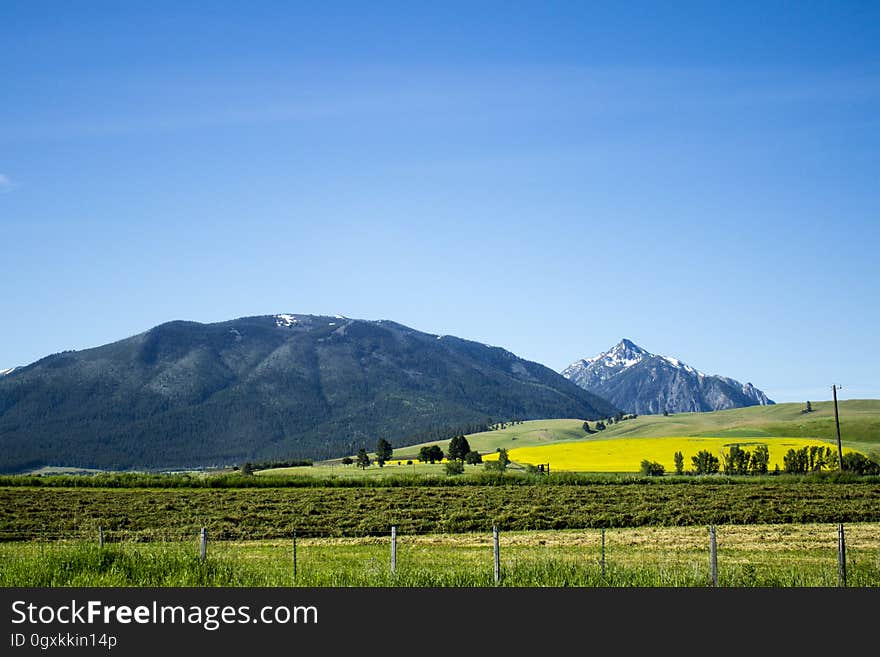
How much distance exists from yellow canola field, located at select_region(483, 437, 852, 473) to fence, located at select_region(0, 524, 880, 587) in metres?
77.1

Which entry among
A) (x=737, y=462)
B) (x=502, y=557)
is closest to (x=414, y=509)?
(x=502, y=557)

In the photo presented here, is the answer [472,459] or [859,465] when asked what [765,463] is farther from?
[472,459]

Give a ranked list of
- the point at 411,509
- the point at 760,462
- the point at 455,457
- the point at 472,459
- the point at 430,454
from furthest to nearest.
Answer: the point at 430,454
the point at 472,459
the point at 455,457
the point at 760,462
the point at 411,509

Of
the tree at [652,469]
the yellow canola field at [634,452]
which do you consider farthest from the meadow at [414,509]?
the yellow canola field at [634,452]

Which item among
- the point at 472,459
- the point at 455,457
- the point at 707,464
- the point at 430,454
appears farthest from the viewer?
the point at 430,454

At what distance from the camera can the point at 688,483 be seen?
76.8 metres

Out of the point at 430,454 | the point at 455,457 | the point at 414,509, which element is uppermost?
the point at 430,454

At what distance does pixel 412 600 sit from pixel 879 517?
4141cm

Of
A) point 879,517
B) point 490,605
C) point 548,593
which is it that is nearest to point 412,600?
point 490,605

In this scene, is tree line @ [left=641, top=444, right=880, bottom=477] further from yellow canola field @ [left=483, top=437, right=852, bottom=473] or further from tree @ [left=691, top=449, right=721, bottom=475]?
yellow canola field @ [left=483, top=437, right=852, bottom=473]

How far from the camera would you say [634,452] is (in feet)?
443

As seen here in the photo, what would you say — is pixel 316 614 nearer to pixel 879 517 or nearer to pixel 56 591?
pixel 56 591

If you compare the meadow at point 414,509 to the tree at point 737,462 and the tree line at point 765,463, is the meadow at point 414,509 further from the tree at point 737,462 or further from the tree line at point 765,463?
the tree at point 737,462

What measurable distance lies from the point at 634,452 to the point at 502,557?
109903 mm
